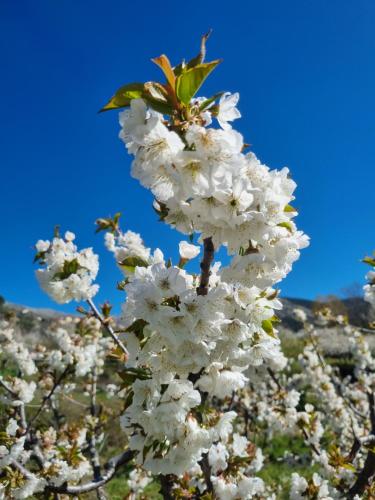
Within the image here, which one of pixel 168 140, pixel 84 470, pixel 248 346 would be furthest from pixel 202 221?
pixel 84 470

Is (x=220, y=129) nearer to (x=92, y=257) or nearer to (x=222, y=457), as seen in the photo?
(x=222, y=457)

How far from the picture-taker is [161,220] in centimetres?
143

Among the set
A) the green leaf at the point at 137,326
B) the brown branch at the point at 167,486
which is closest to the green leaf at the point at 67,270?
the brown branch at the point at 167,486

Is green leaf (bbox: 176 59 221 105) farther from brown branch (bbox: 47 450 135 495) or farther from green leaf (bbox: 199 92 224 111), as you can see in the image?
brown branch (bbox: 47 450 135 495)

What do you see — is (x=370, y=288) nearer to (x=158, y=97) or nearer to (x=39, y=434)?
(x=158, y=97)

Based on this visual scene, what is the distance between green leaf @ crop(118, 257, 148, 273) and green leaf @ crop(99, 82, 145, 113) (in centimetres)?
64

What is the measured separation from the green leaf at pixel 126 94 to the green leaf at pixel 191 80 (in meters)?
0.12

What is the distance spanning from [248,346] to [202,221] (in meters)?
0.63

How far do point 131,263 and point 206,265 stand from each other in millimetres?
349

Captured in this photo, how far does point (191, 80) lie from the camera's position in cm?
124

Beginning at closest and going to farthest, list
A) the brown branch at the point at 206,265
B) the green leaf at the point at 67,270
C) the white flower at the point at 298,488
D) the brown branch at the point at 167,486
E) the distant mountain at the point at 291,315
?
the brown branch at the point at 206,265 < the brown branch at the point at 167,486 < the white flower at the point at 298,488 < the green leaf at the point at 67,270 < the distant mountain at the point at 291,315

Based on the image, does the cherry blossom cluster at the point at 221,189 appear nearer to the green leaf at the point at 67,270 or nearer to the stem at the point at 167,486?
the stem at the point at 167,486

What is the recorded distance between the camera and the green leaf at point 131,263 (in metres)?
1.70

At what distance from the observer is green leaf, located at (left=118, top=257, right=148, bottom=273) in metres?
1.70
